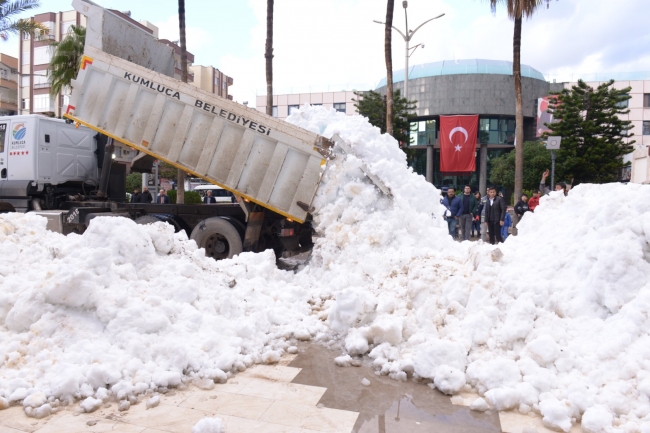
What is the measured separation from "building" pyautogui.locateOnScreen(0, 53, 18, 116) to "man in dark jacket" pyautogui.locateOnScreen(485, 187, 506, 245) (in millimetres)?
54551

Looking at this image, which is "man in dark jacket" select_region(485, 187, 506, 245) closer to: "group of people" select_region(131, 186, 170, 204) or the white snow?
"group of people" select_region(131, 186, 170, 204)

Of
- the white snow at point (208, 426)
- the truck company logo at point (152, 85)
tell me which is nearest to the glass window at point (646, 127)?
the truck company logo at point (152, 85)

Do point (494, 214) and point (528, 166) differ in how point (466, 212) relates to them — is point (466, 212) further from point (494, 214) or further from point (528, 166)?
point (528, 166)

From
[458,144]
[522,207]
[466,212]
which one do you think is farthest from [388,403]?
[458,144]

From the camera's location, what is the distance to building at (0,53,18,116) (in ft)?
169

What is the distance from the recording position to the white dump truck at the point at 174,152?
8.41 m

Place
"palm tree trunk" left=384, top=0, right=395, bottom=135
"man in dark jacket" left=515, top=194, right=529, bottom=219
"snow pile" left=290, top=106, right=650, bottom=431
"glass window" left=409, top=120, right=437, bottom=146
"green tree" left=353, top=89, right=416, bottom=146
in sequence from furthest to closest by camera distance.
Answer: "glass window" left=409, top=120, right=437, bottom=146 < "green tree" left=353, top=89, right=416, bottom=146 < "palm tree trunk" left=384, top=0, right=395, bottom=135 < "man in dark jacket" left=515, top=194, right=529, bottom=219 < "snow pile" left=290, top=106, right=650, bottom=431

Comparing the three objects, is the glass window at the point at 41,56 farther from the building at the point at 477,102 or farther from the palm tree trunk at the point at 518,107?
the palm tree trunk at the point at 518,107

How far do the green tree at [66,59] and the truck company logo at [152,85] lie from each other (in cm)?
1398

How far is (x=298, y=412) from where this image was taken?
388cm

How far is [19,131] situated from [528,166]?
3076 centimetres

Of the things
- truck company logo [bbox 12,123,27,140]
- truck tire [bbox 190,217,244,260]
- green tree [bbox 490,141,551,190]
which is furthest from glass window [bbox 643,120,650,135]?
truck company logo [bbox 12,123,27,140]

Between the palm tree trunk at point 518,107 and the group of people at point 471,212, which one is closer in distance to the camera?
the group of people at point 471,212

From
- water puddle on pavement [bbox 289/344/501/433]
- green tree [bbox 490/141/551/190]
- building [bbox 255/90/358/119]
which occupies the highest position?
building [bbox 255/90/358/119]
